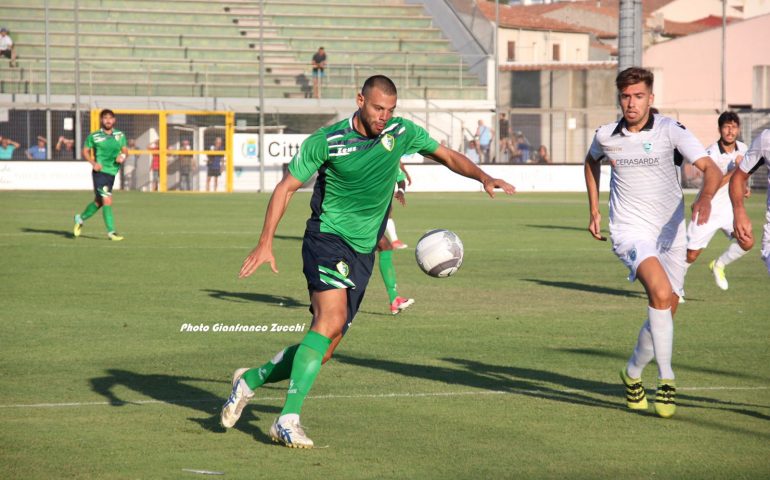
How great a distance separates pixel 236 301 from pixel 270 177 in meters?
29.8

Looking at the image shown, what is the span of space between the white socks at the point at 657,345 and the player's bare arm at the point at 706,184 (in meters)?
0.66

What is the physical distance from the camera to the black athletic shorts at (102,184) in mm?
21375

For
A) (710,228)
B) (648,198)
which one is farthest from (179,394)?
(710,228)

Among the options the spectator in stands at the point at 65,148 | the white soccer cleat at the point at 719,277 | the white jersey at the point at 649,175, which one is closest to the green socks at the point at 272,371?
the white jersey at the point at 649,175

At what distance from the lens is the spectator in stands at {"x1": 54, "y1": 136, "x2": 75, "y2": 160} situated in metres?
41.0

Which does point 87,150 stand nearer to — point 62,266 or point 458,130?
point 62,266

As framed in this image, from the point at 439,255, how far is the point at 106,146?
48.0 ft

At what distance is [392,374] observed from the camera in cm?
906

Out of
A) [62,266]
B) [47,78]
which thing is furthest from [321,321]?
[47,78]

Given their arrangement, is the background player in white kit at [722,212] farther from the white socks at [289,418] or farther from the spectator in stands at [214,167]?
the spectator in stands at [214,167]

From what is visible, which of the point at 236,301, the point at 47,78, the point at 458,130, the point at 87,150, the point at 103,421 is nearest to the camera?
the point at 103,421

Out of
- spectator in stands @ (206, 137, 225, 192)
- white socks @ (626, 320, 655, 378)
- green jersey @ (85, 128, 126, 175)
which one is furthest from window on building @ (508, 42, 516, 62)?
white socks @ (626, 320, 655, 378)

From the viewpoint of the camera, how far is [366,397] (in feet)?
26.8

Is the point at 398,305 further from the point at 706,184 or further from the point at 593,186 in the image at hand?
the point at 706,184
